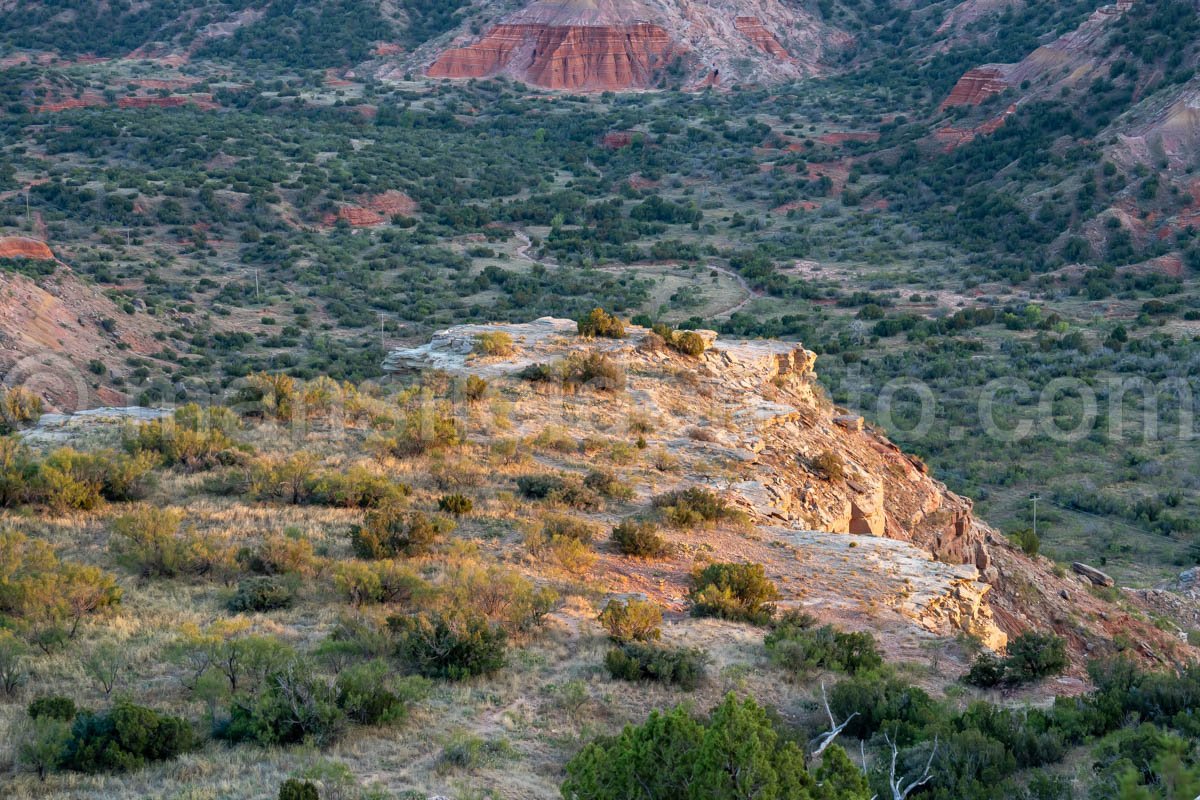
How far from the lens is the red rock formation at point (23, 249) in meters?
37.4

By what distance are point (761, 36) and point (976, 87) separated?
33.1 m

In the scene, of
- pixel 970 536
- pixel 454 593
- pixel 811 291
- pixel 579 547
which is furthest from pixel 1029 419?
pixel 454 593

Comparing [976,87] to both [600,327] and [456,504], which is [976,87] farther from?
[456,504]

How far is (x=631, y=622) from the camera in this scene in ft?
35.2

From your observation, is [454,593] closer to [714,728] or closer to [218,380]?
[714,728]

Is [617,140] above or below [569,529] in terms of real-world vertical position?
above

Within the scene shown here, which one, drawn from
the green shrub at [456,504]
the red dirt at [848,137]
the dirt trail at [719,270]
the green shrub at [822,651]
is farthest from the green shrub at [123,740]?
the red dirt at [848,137]

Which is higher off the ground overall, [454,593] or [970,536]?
[454,593]

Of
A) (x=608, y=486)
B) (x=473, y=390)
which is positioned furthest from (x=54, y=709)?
(x=473, y=390)

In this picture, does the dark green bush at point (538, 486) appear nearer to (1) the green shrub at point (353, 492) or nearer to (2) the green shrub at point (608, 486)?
(2) the green shrub at point (608, 486)

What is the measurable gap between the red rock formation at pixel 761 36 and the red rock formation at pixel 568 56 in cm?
857

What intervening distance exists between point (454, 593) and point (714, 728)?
5398mm

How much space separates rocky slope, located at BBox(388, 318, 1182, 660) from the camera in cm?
1330

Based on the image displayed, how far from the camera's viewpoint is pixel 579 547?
12.8 meters
